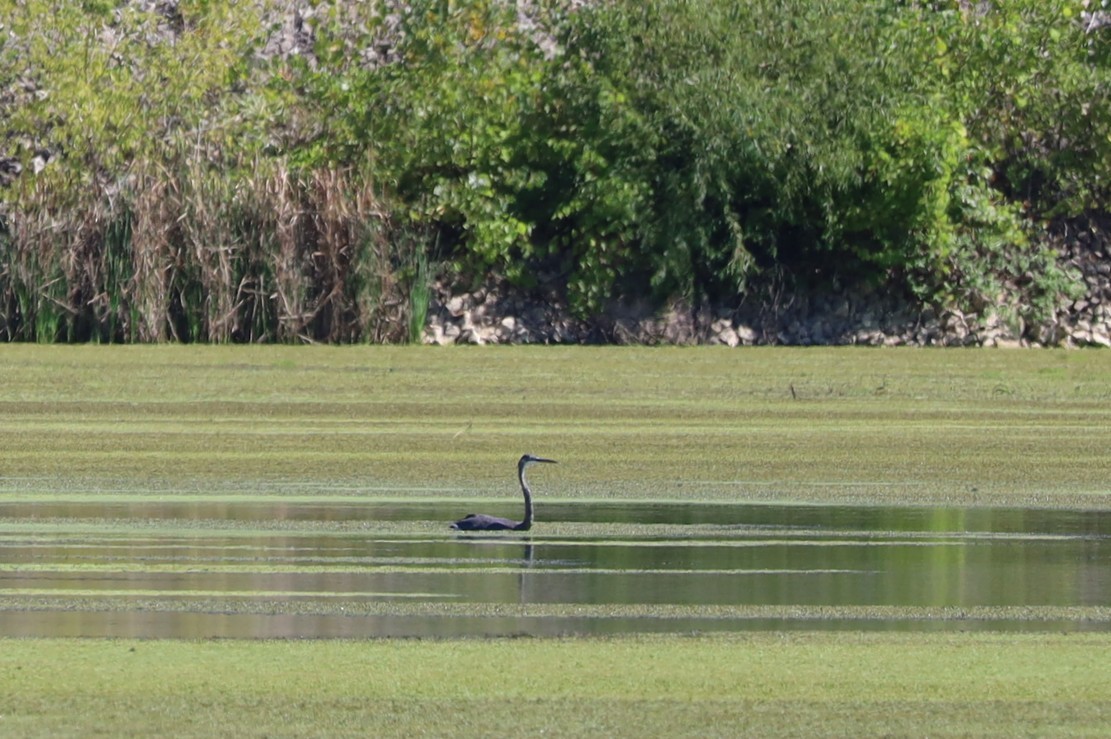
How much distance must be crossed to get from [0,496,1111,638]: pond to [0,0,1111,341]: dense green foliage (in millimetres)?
13199

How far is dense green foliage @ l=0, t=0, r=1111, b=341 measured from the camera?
25.0 m

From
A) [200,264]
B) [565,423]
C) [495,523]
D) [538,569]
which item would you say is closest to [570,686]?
[538,569]

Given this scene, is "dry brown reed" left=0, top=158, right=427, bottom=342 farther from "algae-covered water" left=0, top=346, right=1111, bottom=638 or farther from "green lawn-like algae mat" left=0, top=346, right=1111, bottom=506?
"algae-covered water" left=0, top=346, right=1111, bottom=638

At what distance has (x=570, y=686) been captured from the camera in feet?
22.6

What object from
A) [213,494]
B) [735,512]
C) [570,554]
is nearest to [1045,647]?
[570,554]

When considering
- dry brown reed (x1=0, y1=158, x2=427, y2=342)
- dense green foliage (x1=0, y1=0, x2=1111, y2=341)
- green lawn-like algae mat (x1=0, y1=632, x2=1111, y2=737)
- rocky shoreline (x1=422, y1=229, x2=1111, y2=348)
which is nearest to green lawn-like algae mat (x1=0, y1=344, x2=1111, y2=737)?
green lawn-like algae mat (x1=0, y1=632, x2=1111, y2=737)

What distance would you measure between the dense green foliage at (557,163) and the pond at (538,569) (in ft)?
43.3

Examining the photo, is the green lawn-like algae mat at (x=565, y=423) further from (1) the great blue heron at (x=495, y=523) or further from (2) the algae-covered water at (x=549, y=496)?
(1) the great blue heron at (x=495, y=523)

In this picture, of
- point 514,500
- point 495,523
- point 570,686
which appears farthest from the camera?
Result: point 514,500

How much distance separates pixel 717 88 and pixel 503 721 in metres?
19.2

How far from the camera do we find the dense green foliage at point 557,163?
2502 cm

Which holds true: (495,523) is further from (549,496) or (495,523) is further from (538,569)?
(549,496)

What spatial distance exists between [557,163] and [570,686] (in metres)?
19.6

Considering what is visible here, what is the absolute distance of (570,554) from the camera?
9977 millimetres
